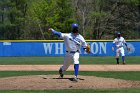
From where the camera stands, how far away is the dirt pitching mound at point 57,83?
1232 cm

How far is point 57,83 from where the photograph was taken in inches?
508

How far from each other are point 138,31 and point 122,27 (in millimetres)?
2461

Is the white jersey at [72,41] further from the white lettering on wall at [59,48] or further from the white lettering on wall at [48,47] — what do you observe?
the white lettering on wall at [48,47]

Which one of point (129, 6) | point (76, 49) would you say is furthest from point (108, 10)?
point (76, 49)

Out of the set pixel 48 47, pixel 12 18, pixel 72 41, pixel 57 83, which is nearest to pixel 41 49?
pixel 48 47

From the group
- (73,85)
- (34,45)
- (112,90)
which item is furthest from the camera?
(34,45)

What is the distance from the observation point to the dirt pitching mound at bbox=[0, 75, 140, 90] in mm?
12320

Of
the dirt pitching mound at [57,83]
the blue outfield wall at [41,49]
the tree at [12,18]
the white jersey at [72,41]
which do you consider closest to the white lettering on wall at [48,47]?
the blue outfield wall at [41,49]

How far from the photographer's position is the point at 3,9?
6328 cm

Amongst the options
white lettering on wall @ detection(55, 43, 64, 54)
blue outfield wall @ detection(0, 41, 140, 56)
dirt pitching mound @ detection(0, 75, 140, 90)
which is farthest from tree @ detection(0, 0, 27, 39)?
dirt pitching mound @ detection(0, 75, 140, 90)

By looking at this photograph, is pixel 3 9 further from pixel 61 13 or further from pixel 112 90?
pixel 112 90

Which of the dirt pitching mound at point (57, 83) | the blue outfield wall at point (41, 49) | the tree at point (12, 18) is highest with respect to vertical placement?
the tree at point (12, 18)

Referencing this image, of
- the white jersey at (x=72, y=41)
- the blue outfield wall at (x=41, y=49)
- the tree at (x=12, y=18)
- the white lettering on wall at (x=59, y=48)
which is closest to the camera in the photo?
the white jersey at (x=72, y=41)

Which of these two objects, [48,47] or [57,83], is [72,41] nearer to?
[57,83]
